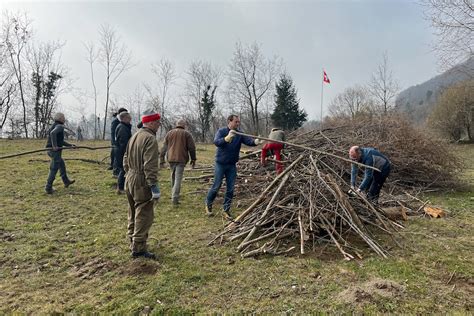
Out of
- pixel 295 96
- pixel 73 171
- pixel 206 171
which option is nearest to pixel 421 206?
pixel 206 171

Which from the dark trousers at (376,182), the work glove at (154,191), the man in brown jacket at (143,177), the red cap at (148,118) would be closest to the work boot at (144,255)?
the man in brown jacket at (143,177)

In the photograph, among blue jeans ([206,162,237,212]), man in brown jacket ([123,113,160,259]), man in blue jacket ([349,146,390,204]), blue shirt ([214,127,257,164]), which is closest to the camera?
man in brown jacket ([123,113,160,259])

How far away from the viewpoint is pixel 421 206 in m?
6.31

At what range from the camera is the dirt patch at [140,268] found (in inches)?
139

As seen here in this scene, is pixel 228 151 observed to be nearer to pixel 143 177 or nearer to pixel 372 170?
pixel 143 177

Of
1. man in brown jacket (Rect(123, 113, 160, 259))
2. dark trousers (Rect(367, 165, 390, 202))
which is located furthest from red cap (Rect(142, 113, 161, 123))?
dark trousers (Rect(367, 165, 390, 202))

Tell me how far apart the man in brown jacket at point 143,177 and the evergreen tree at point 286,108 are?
107 ft

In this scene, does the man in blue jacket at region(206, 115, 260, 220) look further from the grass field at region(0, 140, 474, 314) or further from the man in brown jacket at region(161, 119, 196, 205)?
the man in brown jacket at region(161, 119, 196, 205)

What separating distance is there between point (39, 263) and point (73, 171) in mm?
6970

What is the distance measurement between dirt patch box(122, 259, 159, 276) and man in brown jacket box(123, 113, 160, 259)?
7.5 inches

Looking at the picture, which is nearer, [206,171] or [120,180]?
[120,180]

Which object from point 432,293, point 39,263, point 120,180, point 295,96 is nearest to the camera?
point 432,293

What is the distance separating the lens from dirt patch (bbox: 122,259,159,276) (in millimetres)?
3540

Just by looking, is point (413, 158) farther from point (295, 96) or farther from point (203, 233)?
point (295, 96)
